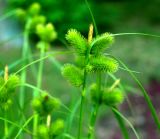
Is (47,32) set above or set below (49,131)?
above

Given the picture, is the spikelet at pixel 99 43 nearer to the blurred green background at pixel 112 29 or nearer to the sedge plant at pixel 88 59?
the sedge plant at pixel 88 59

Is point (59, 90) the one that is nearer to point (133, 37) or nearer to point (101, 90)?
point (133, 37)

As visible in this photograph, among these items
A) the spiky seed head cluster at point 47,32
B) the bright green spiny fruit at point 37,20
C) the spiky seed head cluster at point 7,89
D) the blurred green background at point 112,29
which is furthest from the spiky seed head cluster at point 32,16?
the blurred green background at point 112,29

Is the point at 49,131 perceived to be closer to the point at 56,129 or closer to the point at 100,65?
the point at 56,129

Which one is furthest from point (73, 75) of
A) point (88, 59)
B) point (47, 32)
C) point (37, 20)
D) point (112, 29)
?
point (112, 29)

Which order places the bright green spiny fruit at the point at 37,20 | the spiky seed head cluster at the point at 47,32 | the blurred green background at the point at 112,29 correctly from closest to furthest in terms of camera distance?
the spiky seed head cluster at the point at 47,32
the bright green spiny fruit at the point at 37,20
the blurred green background at the point at 112,29

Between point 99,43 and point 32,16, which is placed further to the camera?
point 32,16
